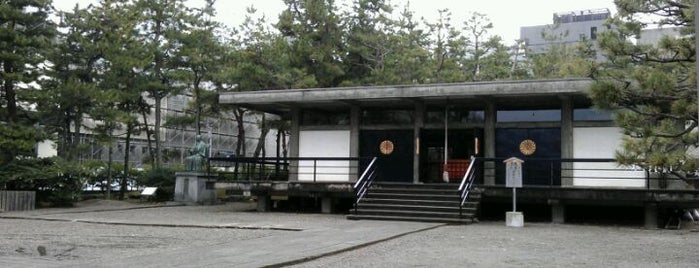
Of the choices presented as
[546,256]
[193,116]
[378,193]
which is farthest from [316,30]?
[546,256]

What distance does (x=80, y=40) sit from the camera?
80.7 feet

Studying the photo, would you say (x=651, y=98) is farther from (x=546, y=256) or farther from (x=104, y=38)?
(x=104, y=38)

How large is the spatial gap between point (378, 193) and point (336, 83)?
39.3ft

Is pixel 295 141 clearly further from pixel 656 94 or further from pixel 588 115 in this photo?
pixel 656 94

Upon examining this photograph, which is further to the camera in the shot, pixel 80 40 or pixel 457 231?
pixel 80 40

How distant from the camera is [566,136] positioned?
761 inches

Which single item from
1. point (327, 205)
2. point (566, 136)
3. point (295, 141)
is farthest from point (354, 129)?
point (566, 136)

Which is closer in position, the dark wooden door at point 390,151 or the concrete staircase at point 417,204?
the concrete staircase at point 417,204

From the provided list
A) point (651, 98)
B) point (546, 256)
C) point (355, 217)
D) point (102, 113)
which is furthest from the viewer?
point (102, 113)

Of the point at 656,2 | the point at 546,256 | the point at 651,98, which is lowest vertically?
the point at 546,256

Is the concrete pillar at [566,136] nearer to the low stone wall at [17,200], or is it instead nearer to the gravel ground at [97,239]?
the gravel ground at [97,239]

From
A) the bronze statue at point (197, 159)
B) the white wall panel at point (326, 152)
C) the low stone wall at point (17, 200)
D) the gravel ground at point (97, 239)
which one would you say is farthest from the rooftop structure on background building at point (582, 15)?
the gravel ground at point (97, 239)

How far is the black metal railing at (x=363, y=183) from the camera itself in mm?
17788

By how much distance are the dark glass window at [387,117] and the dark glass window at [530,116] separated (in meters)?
2.97
